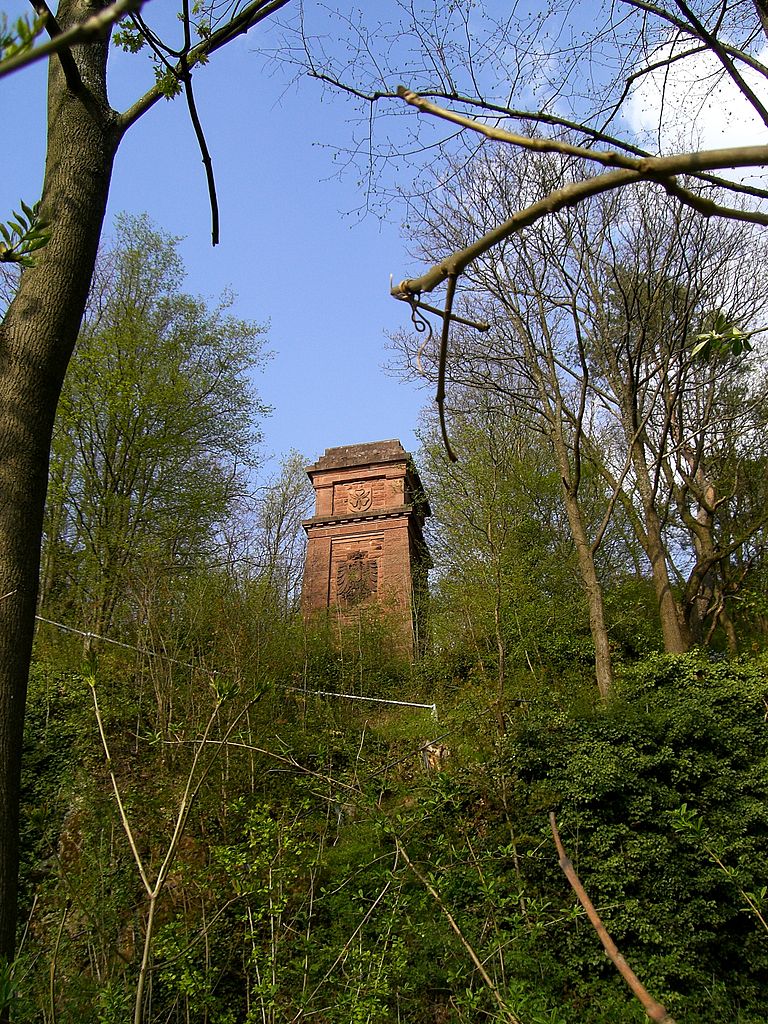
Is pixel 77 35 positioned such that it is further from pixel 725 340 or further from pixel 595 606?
pixel 595 606

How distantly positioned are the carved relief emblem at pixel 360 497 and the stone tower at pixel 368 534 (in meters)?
0.02

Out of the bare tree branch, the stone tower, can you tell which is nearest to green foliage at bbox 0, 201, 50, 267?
the bare tree branch

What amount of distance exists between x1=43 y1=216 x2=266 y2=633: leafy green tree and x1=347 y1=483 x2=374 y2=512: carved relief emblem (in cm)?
348

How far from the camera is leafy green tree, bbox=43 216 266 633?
11.7m

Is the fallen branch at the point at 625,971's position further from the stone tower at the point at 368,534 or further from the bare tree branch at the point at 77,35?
the stone tower at the point at 368,534

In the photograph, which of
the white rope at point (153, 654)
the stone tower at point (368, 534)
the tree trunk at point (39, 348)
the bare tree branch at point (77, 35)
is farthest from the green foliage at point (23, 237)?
the stone tower at point (368, 534)

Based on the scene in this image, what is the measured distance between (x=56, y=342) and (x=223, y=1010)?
5.02 meters

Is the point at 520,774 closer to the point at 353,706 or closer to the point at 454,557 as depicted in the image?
the point at 353,706

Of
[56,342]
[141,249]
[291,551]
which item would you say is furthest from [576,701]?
[141,249]

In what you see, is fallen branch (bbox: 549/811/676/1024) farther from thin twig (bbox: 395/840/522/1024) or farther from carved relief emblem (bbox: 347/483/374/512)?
carved relief emblem (bbox: 347/483/374/512)

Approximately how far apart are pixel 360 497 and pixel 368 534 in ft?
3.72

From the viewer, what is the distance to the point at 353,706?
11312 millimetres

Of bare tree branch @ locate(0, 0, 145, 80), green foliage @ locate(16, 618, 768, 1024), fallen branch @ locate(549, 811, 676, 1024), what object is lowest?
green foliage @ locate(16, 618, 768, 1024)

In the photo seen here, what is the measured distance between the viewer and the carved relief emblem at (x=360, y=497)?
58.9 feet
